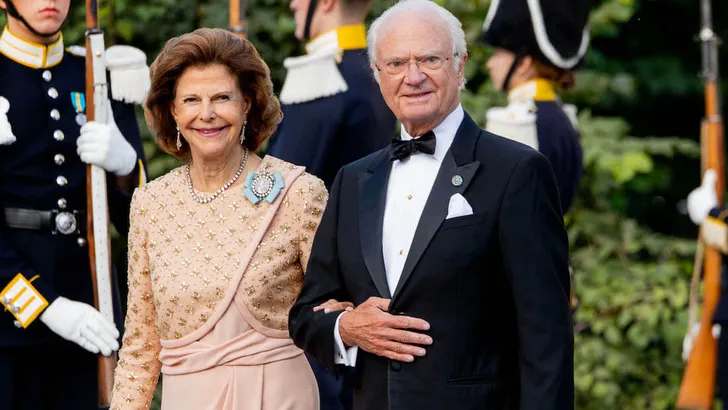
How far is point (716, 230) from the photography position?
293 inches

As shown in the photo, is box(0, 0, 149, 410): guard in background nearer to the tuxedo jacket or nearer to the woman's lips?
the woman's lips

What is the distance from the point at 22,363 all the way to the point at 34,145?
75cm

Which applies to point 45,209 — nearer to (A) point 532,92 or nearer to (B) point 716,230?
(A) point 532,92

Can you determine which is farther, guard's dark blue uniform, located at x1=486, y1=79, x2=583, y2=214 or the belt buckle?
guard's dark blue uniform, located at x1=486, y1=79, x2=583, y2=214

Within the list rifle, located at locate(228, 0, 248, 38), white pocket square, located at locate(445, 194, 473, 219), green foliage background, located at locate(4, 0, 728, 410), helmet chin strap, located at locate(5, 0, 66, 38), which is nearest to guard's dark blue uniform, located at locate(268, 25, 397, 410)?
rifle, located at locate(228, 0, 248, 38)

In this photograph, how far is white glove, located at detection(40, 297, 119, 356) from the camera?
4.48 m

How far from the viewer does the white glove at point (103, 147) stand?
4.66 m

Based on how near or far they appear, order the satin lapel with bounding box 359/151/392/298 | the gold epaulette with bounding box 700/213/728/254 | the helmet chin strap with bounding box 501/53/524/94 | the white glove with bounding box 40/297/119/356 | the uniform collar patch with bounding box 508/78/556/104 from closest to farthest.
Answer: the satin lapel with bounding box 359/151/392/298 → the white glove with bounding box 40/297/119/356 → the uniform collar patch with bounding box 508/78/556/104 → the helmet chin strap with bounding box 501/53/524/94 → the gold epaulette with bounding box 700/213/728/254

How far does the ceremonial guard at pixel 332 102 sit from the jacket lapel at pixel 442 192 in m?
1.73

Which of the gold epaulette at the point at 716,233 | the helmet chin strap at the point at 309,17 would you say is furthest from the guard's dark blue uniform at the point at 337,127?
the gold epaulette at the point at 716,233

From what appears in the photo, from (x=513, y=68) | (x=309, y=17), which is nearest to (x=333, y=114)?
(x=309, y=17)

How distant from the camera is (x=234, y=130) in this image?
381 centimetres

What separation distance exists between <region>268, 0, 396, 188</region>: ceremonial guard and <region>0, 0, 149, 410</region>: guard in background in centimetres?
65

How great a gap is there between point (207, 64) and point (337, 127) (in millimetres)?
1356
